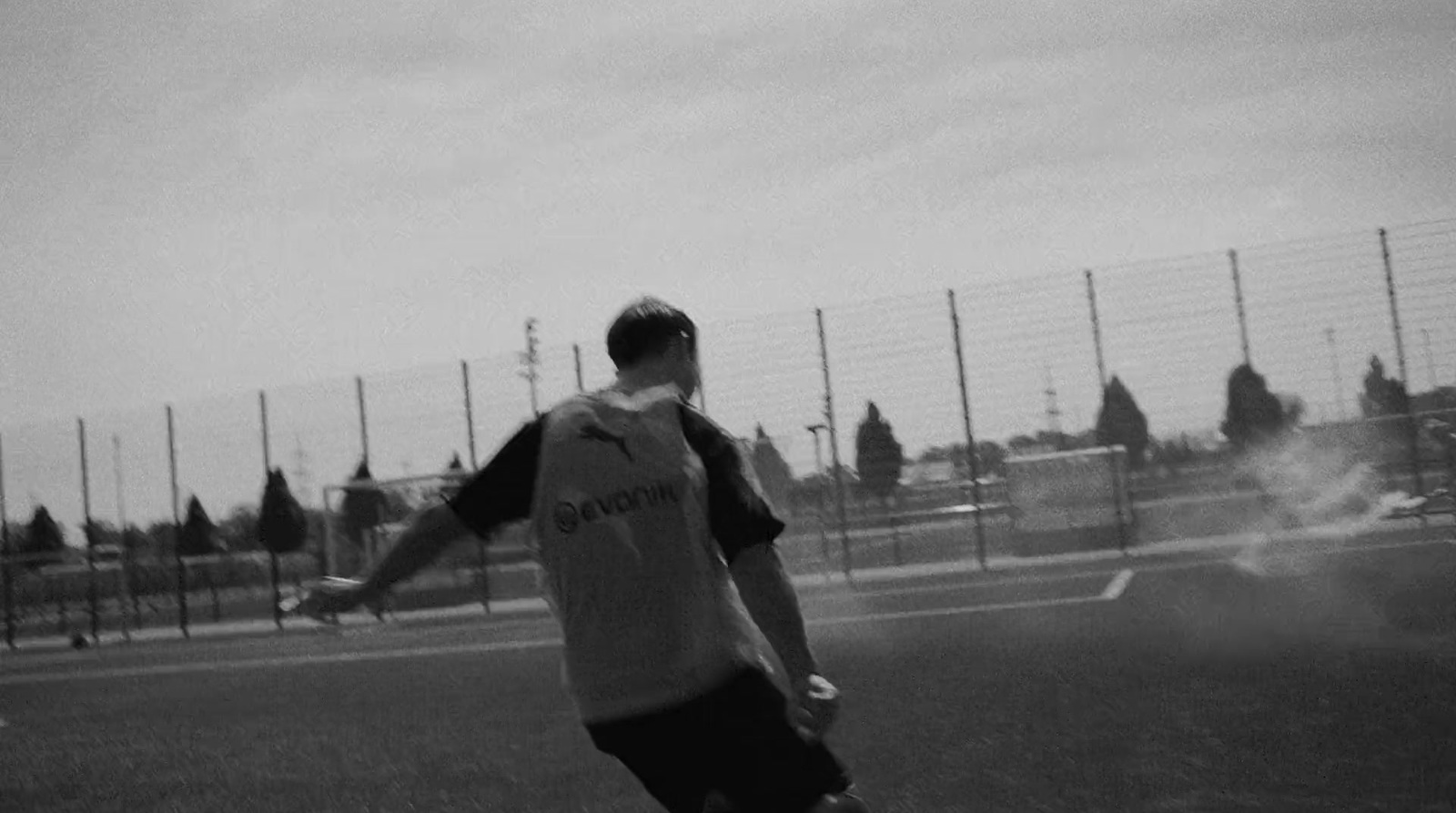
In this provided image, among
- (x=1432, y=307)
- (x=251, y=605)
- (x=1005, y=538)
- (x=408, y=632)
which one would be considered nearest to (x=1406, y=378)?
(x=1432, y=307)

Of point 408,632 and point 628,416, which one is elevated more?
point 628,416

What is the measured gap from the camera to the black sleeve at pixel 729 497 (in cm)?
270

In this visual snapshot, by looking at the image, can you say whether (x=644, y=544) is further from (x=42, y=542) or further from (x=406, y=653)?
(x=42, y=542)

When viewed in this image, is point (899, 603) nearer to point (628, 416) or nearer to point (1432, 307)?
point (1432, 307)

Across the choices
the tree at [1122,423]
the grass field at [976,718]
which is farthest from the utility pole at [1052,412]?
the grass field at [976,718]

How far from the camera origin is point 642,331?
112 inches

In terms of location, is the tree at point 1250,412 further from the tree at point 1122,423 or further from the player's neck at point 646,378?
the player's neck at point 646,378

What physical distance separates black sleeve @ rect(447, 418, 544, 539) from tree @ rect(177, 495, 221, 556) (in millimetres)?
26307

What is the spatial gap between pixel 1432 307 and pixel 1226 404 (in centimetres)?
303

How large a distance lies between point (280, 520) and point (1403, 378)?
721 inches

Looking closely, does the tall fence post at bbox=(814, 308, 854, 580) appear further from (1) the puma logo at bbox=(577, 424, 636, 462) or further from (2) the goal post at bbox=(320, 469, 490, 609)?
(1) the puma logo at bbox=(577, 424, 636, 462)

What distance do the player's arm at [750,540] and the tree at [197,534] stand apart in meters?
26.6

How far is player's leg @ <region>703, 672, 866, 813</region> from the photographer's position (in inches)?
99.6

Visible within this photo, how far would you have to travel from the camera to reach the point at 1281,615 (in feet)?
33.1
